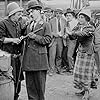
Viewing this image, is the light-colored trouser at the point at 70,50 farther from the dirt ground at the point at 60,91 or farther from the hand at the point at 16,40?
the hand at the point at 16,40

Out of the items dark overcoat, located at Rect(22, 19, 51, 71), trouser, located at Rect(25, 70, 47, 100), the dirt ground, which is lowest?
the dirt ground

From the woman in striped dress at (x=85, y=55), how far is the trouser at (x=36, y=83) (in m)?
1.22

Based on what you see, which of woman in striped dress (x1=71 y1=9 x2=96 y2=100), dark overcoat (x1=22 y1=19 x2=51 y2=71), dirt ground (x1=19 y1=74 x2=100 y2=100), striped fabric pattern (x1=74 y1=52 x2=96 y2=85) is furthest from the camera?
dirt ground (x1=19 y1=74 x2=100 y2=100)

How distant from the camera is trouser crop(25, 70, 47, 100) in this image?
14.9 ft

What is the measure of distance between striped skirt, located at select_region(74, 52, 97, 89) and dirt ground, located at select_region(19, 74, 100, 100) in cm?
42

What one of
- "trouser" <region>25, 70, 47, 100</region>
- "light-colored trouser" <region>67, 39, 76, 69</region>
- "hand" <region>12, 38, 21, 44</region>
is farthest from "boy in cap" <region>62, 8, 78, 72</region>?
"hand" <region>12, 38, 21, 44</region>

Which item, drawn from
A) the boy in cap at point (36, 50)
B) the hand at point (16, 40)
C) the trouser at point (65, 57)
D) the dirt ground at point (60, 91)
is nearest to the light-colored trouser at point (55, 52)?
the trouser at point (65, 57)

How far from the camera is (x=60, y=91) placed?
617cm

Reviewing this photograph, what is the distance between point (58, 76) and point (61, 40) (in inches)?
46.4

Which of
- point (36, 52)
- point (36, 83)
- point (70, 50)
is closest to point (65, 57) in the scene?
point (70, 50)

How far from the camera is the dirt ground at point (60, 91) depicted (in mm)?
5727

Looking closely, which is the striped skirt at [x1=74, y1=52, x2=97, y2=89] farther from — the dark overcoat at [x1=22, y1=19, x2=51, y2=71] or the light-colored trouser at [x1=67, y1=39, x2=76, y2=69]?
the light-colored trouser at [x1=67, y1=39, x2=76, y2=69]

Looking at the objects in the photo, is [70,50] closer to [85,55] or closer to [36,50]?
[85,55]

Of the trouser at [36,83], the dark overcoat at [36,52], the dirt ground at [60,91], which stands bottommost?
the dirt ground at [60,91]
